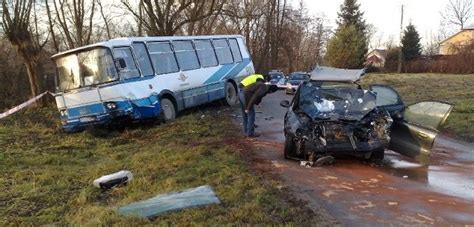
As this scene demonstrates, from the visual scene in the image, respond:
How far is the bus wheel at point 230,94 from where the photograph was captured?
19911mm

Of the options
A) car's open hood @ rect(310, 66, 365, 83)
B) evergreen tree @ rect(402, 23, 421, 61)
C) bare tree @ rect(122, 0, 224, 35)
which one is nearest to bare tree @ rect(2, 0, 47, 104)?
bare tree @ rect(122, 0, 224, 35)

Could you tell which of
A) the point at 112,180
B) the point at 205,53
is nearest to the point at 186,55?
the point at 205,53

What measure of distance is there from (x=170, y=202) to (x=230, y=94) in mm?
13693

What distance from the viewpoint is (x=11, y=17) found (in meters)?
23.5

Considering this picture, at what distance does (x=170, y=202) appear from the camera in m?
6.67

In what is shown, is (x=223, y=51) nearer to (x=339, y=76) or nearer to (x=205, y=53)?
(x=205, y=53)

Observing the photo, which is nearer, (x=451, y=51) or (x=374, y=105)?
(x=374, y=105)

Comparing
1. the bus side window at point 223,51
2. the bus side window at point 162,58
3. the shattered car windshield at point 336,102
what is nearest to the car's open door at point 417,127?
the shattered car windshield at point 336,102

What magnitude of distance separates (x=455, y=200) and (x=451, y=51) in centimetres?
5808

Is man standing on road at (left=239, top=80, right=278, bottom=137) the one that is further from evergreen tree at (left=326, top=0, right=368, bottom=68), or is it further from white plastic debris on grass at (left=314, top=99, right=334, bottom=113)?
evergreen tree at (left=326, top=0, right=368, bottom=68)

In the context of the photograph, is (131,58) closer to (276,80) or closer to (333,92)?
(333,92)

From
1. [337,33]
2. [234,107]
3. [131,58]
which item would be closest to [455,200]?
[131,58]

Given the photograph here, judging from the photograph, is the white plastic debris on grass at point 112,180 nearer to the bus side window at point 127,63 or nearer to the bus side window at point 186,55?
the bus side window at point 127,63

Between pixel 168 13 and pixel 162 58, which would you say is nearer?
pixel 162 58
